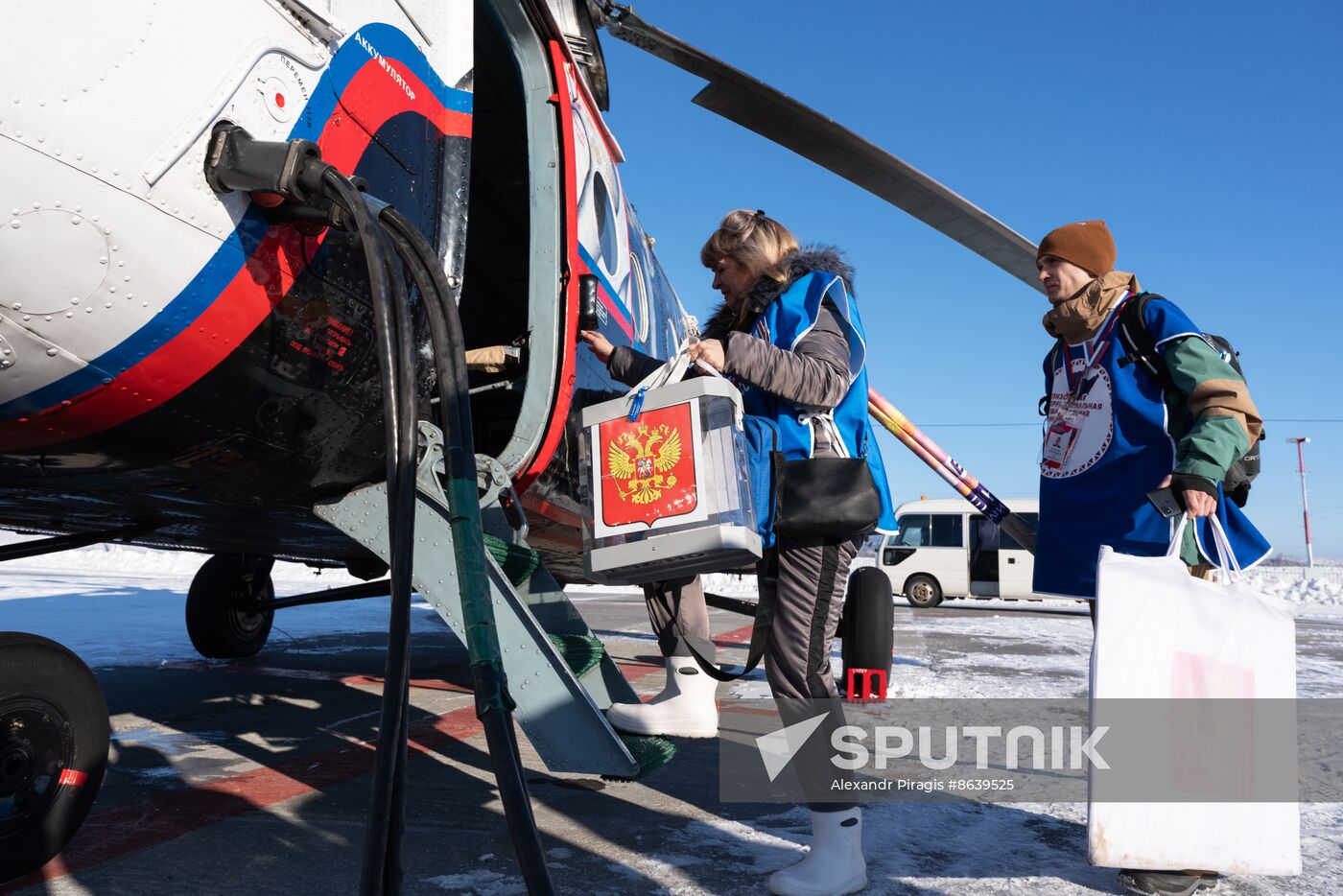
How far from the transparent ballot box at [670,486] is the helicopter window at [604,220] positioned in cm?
219

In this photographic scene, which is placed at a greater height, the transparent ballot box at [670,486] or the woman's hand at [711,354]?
the woman's hand at [711,354]

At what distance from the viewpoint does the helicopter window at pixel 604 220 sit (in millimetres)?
4352

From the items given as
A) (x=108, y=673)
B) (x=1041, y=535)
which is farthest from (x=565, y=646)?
(x=108, y=673)

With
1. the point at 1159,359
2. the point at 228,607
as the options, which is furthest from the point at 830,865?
the point at 228,607

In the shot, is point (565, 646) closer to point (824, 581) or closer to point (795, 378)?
point (824, 581)

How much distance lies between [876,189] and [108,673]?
17.8 feet

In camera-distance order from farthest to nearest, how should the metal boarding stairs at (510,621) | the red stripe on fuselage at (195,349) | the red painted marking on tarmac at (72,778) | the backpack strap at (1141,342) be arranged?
1. the backpack strap at (1141,342)
2. the metal boarding stairs at (510,621)
3. the red painted marking on tarmac at (72,778)
4. the red stripe on fuselage at (195,349)

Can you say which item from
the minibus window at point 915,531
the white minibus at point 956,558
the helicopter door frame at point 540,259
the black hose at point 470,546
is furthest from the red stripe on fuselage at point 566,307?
the minibus window at point 915,531

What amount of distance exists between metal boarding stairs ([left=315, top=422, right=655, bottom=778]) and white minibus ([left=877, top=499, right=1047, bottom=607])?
16875mm

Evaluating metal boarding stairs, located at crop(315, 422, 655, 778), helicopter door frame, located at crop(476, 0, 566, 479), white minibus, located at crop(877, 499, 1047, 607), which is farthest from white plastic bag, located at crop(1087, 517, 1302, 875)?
white minibus, located at crop(877, 499, 1047, 607)

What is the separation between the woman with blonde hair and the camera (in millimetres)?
2164

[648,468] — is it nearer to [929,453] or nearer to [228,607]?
[929,453]

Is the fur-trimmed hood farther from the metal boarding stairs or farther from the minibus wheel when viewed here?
the minibus wheel

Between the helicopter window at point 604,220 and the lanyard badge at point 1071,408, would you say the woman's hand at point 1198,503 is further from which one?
the helicopter window at point 604,220
